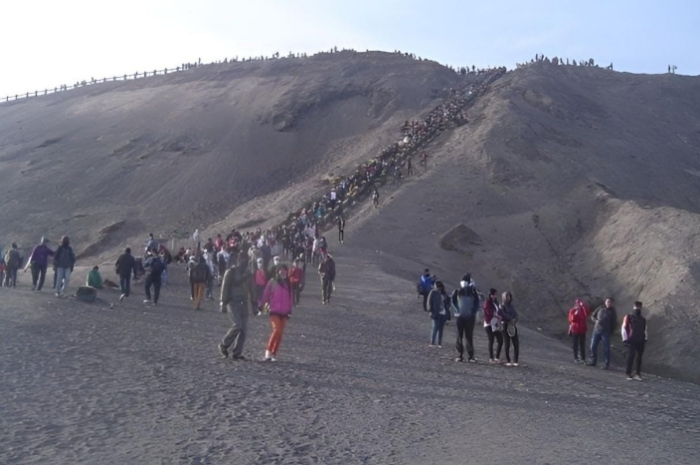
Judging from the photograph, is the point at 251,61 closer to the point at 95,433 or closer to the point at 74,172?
the point at 74,172

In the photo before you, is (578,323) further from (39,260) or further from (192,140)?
(192,140)

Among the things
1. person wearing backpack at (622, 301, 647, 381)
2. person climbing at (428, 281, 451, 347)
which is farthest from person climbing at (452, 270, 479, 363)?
person wearing backpack at (622, 301, 647, 381)

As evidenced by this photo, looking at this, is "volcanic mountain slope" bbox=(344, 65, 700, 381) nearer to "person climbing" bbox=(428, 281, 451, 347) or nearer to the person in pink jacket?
"person climbing" bbox=(428, 281, 451, 347)

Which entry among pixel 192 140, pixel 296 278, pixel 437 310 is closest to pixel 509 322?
pixel 437 310

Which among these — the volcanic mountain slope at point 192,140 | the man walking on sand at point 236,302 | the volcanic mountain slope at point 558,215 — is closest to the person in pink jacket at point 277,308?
the man walking on sand at point 236,302

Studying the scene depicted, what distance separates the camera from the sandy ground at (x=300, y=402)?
26.9ft

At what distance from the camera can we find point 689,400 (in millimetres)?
14617

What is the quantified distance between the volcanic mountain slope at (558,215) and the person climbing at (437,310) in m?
10.4

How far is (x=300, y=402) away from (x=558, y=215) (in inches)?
1299

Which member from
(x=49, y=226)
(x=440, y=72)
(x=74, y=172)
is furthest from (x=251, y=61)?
(x=49, y=226)

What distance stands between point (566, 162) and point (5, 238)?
35.3 m

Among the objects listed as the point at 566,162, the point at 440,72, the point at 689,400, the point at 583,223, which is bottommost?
the point at 689,400

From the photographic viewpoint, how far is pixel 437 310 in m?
17.4

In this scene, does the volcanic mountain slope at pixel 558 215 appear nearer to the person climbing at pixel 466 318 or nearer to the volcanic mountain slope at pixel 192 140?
the volcanic mountain slope at pixel 192 140
